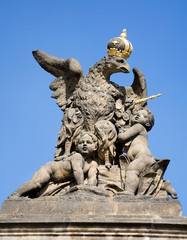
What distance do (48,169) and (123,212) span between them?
6.21 ft

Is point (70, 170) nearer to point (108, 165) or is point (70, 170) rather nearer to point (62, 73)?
point (108, 165)

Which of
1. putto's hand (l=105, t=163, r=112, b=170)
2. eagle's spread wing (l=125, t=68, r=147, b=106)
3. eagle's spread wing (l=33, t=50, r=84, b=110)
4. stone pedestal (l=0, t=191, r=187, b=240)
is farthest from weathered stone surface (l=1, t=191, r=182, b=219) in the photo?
eagle's spread wing (l=125, t=68, r=147, b=106)

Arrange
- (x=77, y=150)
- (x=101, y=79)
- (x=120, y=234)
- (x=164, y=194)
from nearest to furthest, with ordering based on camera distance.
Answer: (x=120, y=234) → (x=164, y=194) → (x=77, y=150) → (x=101, y=79)

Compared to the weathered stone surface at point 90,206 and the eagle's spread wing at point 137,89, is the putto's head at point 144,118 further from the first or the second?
the weathered stone surface at point 90,206

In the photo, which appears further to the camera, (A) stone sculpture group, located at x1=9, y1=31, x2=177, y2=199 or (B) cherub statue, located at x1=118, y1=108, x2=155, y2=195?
(A) stone sculpture group, located at x1=9, y1=31, x2=177, y2=199

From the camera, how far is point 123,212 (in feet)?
36.3

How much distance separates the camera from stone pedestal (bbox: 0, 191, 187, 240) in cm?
1072

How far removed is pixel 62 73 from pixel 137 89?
1.72 m

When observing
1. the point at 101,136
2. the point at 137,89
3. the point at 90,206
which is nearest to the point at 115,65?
the point at 137,89

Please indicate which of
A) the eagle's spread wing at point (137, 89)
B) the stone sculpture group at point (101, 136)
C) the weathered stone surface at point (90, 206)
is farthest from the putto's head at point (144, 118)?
the weathered stone surface at point (90, 206)

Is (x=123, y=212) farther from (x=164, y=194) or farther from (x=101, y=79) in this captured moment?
(x=101, y=79)

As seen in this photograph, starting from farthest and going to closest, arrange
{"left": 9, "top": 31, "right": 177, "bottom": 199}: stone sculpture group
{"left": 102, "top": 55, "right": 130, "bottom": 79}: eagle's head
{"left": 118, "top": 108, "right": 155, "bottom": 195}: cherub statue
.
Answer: {"left": 102, "top": 55, "right": 130, "bottom": 79}: eagle's head → {"left": 9, "top": 31, "right": 177, "bottom": 199}: stone sculpture group → {"left": 118, "top": 108, "right": 155, "bottom": 195}: cherub statue

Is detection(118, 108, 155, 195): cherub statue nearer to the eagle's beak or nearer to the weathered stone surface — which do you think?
the weathered stone surface

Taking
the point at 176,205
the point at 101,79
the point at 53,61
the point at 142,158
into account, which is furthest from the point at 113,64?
the point at 176,205
